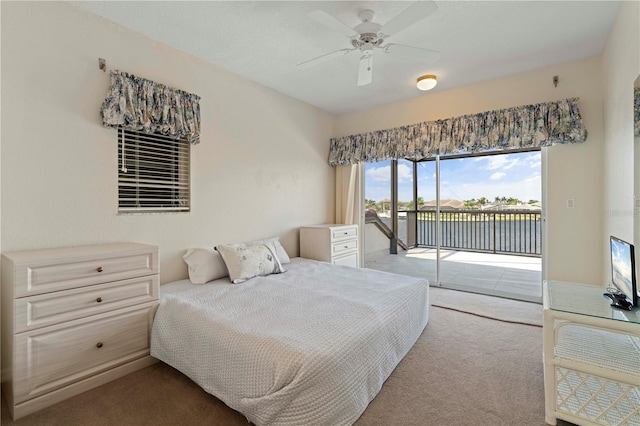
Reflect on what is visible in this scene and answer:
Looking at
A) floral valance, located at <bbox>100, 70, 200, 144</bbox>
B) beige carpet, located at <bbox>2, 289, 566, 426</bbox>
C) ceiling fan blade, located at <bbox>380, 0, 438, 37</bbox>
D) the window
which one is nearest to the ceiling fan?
ceiling fan blade, located at <bbox>380, 0, 438, 37</bbox>

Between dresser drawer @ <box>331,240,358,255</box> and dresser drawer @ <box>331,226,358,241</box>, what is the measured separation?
0.07m

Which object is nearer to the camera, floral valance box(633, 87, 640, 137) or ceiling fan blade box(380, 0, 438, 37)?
ceiling fan blade box(380, 0, 438, 37)

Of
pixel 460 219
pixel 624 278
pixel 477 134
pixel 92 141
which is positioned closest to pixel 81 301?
pixel 92 141

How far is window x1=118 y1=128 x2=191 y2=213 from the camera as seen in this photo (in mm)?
2439

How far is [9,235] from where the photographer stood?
1885 mm

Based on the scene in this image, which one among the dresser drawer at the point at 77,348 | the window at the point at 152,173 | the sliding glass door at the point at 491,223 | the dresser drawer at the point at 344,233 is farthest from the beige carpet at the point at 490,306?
the window at the point at 152,173

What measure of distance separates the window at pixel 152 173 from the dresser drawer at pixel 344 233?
184cm

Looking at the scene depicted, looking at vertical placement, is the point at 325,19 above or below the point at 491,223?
above

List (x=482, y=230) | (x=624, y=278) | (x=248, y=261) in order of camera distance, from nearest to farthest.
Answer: (x=624, y=278) → (x=248, y=261) → (x=482, y=230)

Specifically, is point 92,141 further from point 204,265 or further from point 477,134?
point 477,134

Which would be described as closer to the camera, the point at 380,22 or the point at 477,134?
the point at 380,22

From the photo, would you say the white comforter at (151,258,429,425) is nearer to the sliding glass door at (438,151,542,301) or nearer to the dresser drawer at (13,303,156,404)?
the dresser drawer at (13,303,156,404)

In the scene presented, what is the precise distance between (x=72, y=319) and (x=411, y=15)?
2.82 m

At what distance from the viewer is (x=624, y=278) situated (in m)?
1.68
